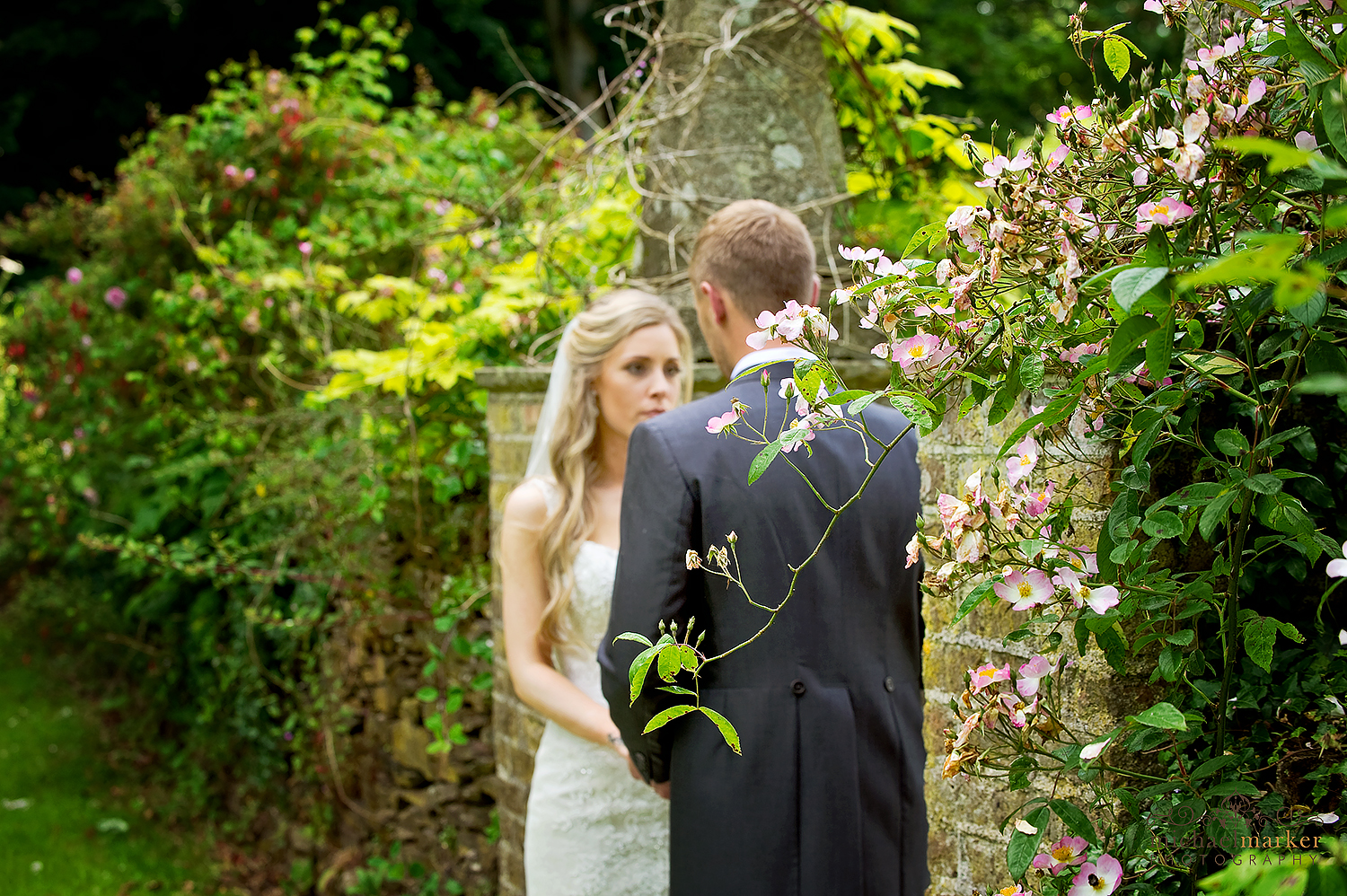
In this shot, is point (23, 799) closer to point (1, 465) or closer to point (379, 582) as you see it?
point (1, 465)

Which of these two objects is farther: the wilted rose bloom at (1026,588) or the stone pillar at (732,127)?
the stone pillar at (732,127)

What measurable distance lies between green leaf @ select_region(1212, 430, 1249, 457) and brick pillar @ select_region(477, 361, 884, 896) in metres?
2.26

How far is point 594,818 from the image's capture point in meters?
2.55

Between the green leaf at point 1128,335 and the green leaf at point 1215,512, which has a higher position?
the green leaf at point 1128,335

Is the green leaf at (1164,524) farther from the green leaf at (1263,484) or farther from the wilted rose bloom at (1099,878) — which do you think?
the wilted rose bloom at (1099,878)

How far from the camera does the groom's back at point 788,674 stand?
1893 mm

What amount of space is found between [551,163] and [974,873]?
3936mm

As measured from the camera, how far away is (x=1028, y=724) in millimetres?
1161

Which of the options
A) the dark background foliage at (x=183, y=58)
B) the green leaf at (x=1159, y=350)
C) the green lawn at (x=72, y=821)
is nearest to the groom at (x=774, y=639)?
the green leaf at (x=1159, y=350)

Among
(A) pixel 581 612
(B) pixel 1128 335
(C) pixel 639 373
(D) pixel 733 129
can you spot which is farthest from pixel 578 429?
(B) pixel 1128 335

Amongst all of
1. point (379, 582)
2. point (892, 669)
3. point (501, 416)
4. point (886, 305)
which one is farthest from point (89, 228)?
point (886, 305)

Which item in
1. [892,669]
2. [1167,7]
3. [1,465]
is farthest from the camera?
[1,465]

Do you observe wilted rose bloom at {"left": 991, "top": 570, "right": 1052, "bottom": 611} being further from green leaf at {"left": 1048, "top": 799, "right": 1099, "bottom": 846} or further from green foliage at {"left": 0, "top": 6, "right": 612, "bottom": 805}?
green foliage at {"left": 0, "top": 6, "right": 612, "bottom": 805}

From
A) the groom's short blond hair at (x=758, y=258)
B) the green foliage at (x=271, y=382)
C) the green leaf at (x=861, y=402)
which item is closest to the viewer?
the green leaf at (x=861, y=402)
